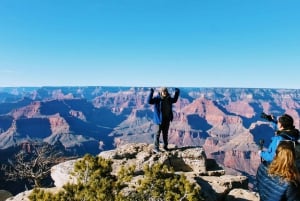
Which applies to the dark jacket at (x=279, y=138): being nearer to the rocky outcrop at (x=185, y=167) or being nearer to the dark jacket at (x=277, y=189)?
the dark jacket at (x=277, y=189)

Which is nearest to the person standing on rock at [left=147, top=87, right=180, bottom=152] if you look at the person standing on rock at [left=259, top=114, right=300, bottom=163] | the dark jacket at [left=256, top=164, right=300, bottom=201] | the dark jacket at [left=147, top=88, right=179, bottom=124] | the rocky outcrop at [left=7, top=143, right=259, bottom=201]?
the dark jacket at [left=147, top=88, right=179, bottom=124]

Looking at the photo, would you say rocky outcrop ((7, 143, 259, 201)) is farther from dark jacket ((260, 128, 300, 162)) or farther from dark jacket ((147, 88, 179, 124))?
dark jacket ((260, 128, 300, 162))

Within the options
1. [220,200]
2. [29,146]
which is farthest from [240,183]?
[29,146]

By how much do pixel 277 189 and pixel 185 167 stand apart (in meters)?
9.70

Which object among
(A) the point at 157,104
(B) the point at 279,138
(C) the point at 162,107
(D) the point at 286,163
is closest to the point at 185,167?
(C) the point at 162,107

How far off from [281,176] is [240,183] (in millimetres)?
9510

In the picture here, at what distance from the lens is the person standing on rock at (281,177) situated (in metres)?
6.64

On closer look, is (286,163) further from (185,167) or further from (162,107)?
(185,167)

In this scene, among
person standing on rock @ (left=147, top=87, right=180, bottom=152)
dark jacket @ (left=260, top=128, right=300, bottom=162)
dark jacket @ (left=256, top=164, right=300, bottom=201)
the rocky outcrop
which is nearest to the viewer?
dark jacket @ (left=256, top=164, right=300, bottom=201)

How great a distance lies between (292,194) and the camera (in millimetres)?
7020

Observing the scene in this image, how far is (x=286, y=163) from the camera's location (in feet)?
21.7

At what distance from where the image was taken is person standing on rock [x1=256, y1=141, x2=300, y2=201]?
21.8 ft

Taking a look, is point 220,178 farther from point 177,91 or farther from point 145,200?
point 145,200

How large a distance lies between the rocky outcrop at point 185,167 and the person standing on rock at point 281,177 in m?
6.07
